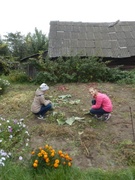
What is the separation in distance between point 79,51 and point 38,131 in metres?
8.22

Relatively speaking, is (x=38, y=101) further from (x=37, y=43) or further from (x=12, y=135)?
(x=37, y=43)

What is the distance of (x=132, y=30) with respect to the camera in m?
15.2

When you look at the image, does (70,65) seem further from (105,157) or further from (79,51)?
(105,157)

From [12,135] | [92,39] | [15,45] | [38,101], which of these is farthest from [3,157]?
[15,45]

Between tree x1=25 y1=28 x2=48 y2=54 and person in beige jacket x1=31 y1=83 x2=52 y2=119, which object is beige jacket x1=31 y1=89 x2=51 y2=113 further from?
tree x1=25 y1=28 x2=48 y2=54

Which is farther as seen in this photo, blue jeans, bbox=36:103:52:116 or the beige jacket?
blue jeans, bbox=36:103:52:116

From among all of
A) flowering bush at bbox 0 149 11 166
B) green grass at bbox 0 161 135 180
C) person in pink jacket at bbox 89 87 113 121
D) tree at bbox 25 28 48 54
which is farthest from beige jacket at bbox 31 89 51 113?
tree at bbox 25 28 48 54

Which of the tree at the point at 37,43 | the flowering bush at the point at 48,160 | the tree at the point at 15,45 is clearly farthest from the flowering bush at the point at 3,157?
the tree at the point at 15,45

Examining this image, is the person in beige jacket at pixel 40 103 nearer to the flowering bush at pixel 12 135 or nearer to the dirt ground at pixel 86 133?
the dirt ground at pixel 86 133

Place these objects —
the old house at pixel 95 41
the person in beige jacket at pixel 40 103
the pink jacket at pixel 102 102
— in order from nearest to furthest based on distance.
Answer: the pink jacket at pixel 102 102
the person in beige jacket at pixel 40 103
the old house at pixel 95 41

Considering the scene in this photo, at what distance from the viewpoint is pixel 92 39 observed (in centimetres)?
1416

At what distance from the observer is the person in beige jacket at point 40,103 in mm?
6141

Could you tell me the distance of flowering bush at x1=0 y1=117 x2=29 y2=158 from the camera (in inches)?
180

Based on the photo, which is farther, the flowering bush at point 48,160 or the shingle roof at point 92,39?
the shingle roof at point 92,39
